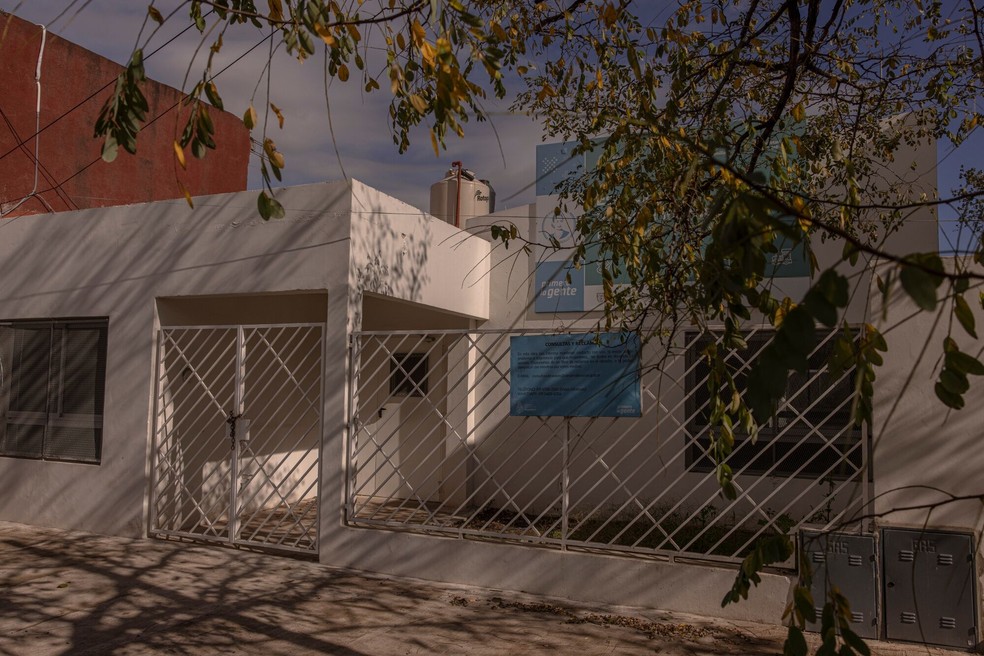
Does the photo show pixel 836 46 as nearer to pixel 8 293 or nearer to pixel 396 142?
pixel 396 142

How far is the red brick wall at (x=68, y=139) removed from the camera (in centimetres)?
1052

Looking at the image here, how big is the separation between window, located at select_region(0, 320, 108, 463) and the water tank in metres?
4.55

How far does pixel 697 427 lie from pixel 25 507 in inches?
268

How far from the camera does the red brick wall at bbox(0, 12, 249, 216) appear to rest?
10.5m

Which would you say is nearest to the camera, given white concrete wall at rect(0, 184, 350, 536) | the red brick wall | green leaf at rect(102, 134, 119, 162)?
green leaf at rect(102, 134, 119, 162)

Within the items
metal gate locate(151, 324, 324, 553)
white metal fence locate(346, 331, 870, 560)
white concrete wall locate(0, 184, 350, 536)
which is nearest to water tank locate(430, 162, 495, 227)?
white metal fence locate(346, 331, 870, 560)

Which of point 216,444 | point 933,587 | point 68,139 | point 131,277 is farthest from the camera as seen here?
point 68,139

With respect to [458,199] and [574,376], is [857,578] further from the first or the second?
[458,199]

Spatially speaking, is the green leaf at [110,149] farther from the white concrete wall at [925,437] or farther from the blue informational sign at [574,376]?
the white concrete wall at [925,437]

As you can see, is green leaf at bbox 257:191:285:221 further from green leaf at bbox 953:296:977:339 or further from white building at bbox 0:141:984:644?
white building at bbox 0:141:984:644

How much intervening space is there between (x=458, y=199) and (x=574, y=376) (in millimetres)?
5252

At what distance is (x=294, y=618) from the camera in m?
5.14

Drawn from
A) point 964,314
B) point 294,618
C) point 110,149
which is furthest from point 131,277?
point 964,314

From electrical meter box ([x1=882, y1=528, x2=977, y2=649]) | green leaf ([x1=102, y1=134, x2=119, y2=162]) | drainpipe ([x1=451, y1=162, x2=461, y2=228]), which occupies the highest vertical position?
drainpipe ([x1=451, y1=162, x2=461, y2=228])
